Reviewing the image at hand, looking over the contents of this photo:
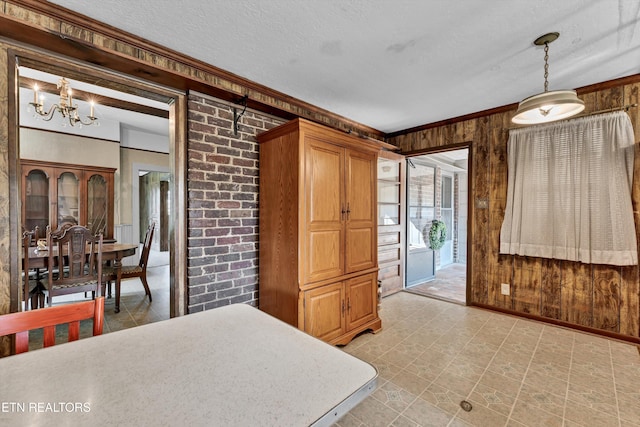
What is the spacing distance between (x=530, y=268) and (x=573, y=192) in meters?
0.91

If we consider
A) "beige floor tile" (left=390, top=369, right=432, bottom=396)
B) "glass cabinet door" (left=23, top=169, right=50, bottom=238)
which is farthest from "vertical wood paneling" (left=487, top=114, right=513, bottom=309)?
"glass cabinet door" (left=23, top=169, right=50, bottom=238)

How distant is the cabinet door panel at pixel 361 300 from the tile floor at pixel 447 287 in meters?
1.59

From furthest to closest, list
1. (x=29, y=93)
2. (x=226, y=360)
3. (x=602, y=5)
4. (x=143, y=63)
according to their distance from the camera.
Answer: (x=29, y=93) < (x=143, y=63) < (x=602, y=5) < (x=226, y=360)

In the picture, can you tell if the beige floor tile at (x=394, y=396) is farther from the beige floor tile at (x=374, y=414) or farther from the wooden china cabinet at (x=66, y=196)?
the wooden china cabinet at (x=66, y=196)

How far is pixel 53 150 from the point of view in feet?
13.5

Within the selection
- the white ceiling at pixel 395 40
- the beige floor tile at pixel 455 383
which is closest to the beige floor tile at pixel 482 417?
the beige floor tile at pixel 455 383

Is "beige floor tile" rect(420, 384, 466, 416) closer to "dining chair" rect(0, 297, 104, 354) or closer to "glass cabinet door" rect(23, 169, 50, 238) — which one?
"dining chair" rect(0, 297, 104, 354)

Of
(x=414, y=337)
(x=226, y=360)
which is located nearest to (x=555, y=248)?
(x=414, y=337)

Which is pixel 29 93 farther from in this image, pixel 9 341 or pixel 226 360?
pixel 226 360

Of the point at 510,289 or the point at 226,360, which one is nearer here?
the point at 226,360

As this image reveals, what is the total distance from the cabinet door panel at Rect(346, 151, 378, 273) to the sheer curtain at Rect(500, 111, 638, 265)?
1621 mm

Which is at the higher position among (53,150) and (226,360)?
(53,150)

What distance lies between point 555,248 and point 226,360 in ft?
11.1

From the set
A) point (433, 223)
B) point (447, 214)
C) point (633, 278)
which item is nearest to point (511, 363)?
point (633, 278)
